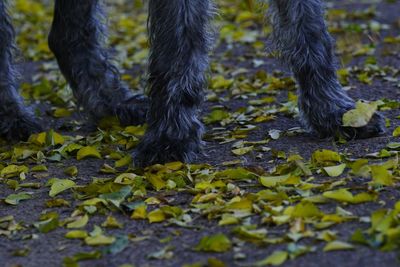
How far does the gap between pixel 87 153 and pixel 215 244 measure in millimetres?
2085

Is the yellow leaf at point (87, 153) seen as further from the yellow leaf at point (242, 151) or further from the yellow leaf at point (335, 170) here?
the yellow leaf at point (335, 170)

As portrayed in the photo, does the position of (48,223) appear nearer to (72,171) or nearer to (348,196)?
(72,171)

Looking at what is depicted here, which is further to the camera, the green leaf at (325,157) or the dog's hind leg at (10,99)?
the dog's hind leg at (10,99)

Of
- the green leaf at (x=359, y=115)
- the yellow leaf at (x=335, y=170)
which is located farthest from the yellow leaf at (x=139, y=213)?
the green leaf at (x=359, y=115)

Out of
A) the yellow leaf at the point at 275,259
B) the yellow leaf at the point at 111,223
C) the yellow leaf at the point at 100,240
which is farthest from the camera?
the yellow leaf at the point at 111,223

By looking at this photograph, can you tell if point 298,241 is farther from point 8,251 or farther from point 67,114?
point 67,114

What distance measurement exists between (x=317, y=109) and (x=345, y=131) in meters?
0.24

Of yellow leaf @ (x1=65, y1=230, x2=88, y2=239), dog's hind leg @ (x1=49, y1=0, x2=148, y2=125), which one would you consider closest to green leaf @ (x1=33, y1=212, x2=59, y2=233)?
yellow leaf @ (x1=65, y1=230, x2=88, y2=239)

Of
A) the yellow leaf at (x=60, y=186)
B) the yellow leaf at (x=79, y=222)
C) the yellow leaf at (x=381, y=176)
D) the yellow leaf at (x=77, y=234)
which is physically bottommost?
the yellow leaf at (x=60, y=186)

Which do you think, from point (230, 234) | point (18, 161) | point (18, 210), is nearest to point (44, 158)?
point (18, 161)

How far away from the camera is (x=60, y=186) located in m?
5.15

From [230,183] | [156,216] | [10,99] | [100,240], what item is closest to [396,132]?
[230,183]

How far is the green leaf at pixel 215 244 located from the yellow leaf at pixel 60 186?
1338 millimetres

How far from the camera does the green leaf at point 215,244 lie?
3.98m
